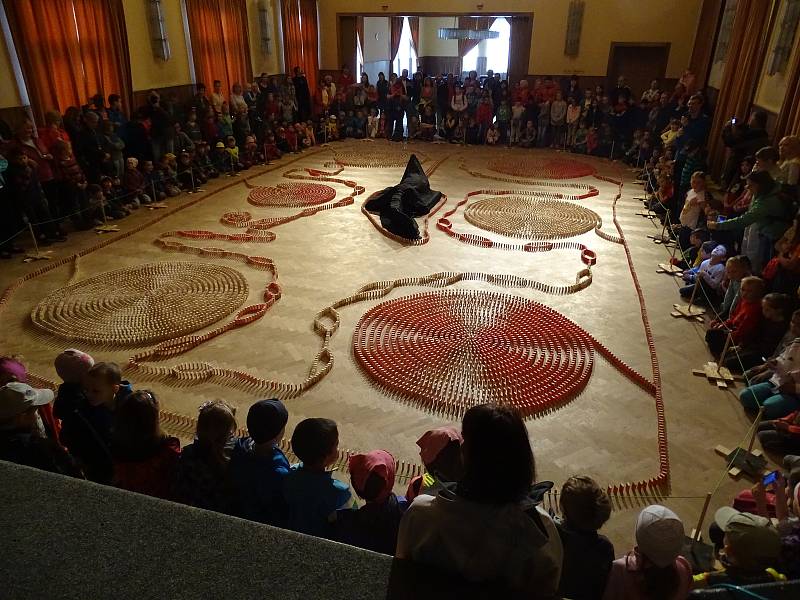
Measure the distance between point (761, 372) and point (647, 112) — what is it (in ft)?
31.5

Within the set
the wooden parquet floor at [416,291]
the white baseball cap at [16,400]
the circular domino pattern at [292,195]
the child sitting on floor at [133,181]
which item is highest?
the white baseball cap at [16,400]

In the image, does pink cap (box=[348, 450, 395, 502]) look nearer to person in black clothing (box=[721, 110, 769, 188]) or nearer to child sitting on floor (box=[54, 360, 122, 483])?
child sitting on floor (box=[54, 360, 122, 483])

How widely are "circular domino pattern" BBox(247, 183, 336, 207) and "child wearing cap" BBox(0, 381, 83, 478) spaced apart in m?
6.31

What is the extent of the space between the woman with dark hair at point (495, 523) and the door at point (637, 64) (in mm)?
14185

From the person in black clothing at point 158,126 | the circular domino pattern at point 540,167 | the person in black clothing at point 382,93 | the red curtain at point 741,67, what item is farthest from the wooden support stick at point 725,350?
the person in black clothing at point 382,93

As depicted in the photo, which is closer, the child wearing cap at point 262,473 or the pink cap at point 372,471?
the pink cap at point 372,471

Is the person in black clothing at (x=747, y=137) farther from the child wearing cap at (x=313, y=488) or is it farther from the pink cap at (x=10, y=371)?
the pink cap at (x=10, y=371)

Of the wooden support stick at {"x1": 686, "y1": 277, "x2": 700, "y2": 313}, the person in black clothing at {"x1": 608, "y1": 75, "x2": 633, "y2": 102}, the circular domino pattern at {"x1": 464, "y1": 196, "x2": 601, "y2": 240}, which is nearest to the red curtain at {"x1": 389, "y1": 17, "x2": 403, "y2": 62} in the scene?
the person in black clothing at {"x1": 608, "y1": 75, "x2": 633, "y2": 102}

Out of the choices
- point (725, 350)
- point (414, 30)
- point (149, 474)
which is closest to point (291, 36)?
point (414, 30)

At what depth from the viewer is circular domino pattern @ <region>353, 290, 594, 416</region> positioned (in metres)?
3.94

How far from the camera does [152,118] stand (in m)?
8.80

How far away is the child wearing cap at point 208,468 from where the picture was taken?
223 centimetres

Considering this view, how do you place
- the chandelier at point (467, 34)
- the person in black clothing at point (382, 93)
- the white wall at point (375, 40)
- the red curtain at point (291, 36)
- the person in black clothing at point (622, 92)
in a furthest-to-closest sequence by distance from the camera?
the white wall at point (375, 40) → the person in black clothing at point (382, 93) → the chandelier at point (467, 34) → the red curtain at point (291, 36) → the person in black clothing at point (622, 92)

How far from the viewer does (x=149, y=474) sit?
7.38ft
